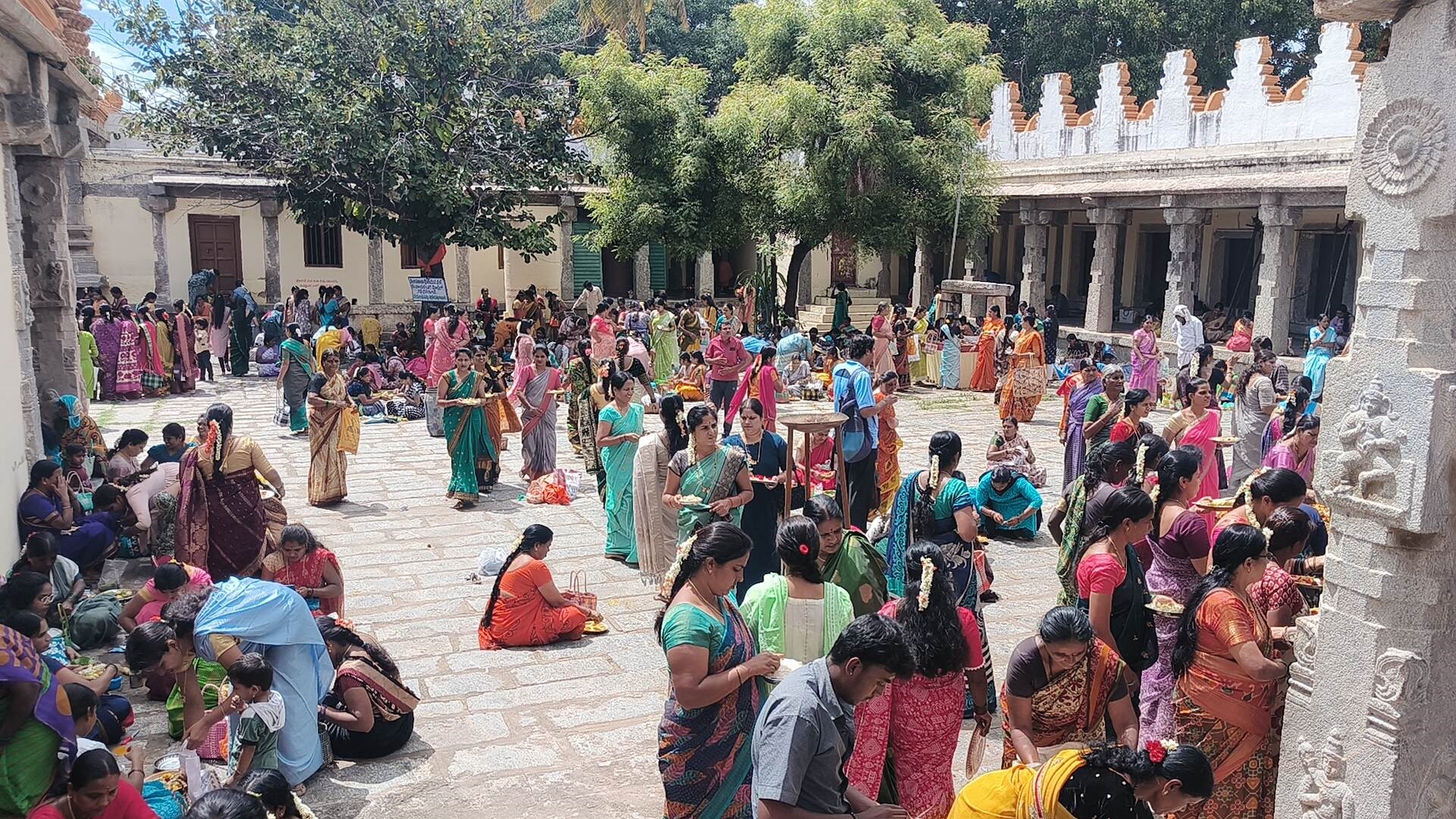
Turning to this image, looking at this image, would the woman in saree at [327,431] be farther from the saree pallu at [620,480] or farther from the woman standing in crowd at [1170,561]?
the woman standing in crowd at [1170,561]

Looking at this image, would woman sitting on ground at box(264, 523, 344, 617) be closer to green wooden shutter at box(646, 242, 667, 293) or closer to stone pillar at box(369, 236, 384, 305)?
stone pillar at box(369, 236, 384, 305)

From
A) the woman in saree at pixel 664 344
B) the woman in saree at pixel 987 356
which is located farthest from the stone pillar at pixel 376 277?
the woman in saree at pixel 987 356

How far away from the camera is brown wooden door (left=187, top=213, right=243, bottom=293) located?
943 inches

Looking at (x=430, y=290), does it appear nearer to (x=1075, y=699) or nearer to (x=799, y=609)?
(x=799, y=609)

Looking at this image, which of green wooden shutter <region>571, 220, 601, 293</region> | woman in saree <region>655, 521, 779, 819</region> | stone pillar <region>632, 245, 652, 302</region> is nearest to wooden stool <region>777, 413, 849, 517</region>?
woman in saree <region>655, 521, 779, 819</region>

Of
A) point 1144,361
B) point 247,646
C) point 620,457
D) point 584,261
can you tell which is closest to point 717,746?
point 247,646

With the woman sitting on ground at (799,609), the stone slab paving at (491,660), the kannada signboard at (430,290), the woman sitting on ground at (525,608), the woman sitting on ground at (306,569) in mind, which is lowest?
the stone slab paving at (491,660)

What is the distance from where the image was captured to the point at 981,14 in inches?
1202

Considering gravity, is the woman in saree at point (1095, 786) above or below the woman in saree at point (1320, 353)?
below

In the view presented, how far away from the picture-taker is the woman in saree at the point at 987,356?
700 inches

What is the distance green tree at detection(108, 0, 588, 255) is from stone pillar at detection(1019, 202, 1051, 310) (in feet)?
30.6

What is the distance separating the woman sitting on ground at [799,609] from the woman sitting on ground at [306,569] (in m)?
3.12

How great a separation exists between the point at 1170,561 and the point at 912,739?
1.66 meters

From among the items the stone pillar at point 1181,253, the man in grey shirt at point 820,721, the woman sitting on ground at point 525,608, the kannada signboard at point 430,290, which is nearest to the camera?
the man in grey shirt at point 820,721
